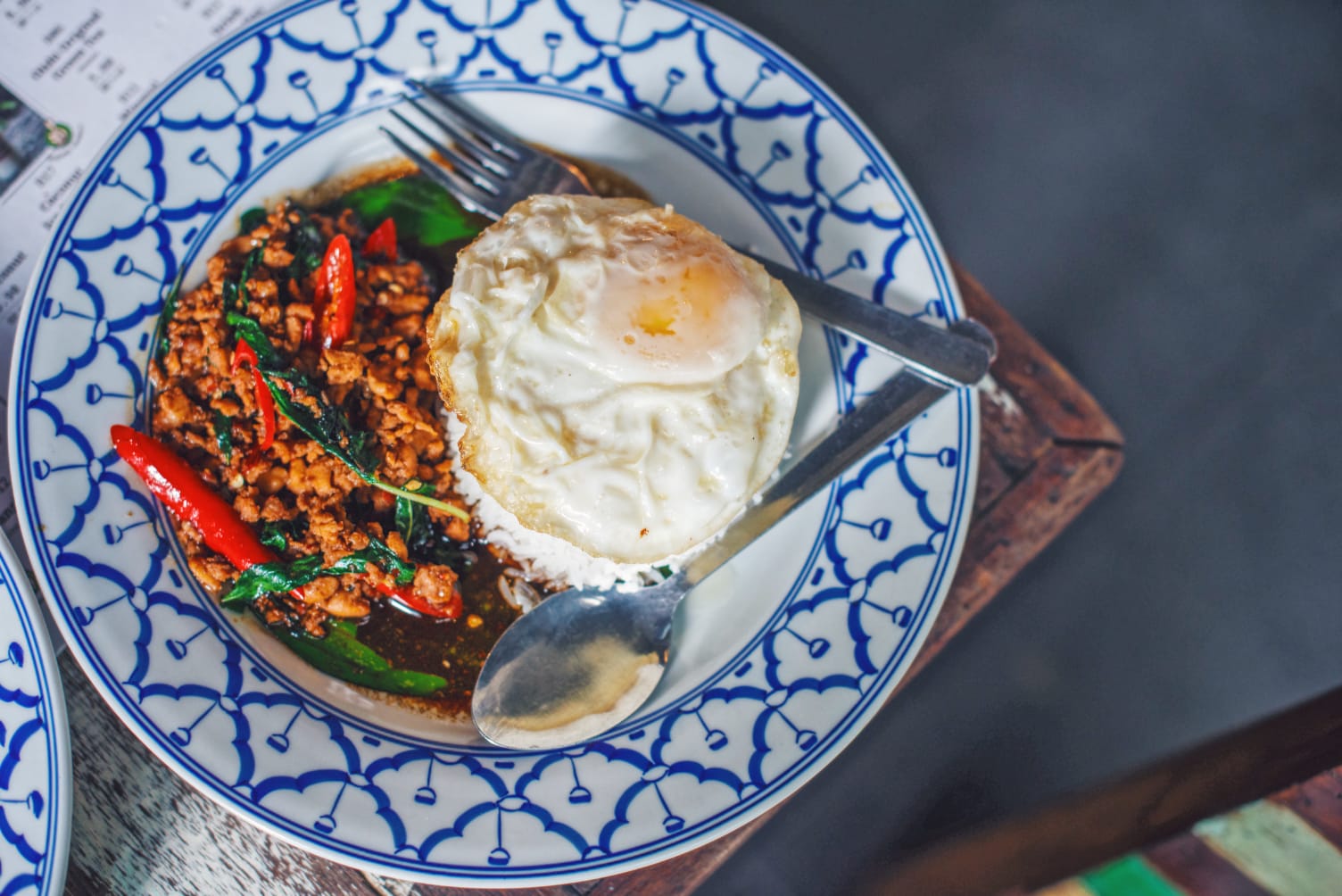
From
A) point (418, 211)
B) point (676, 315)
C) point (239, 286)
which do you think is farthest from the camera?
point (418, 211)

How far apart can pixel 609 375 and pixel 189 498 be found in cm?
118

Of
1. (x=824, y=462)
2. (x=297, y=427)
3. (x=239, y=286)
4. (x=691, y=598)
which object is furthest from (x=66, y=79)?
(x=824, y=462)

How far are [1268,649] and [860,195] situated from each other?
9.10 ft

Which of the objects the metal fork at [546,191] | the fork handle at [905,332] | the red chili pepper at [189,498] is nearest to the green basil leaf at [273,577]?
the red chili pepper at [189,498]

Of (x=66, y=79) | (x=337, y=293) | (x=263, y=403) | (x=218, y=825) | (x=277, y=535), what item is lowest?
(x=218, y=825)

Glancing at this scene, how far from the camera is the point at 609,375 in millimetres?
2016

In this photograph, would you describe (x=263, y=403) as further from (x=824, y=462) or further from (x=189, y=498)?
(x=824, y=462)

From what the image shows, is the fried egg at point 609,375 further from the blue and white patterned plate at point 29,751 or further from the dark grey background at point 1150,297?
the dark grey background at point 1150,297

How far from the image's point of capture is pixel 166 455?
7.14 ft

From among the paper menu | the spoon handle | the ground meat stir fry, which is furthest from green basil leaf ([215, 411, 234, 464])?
the spoon handle

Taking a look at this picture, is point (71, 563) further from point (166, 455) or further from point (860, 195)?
point (860, 195)

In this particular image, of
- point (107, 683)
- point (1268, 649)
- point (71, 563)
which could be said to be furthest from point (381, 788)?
point (1268, 649)

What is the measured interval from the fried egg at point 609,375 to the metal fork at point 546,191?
384 millimetres

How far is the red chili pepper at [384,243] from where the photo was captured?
2449 mm
